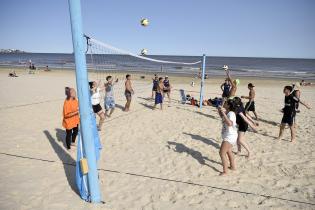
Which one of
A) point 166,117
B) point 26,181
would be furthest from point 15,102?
point 26,181

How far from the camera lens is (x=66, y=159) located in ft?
18.9

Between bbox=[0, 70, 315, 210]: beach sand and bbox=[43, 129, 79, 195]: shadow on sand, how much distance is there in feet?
0.06

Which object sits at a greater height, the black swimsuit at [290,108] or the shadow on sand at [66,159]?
the black swimsuit at [290,108]

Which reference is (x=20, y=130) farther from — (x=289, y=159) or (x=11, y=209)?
(x=289, y=159)

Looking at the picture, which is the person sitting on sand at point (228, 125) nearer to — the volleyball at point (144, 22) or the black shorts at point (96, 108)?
the black shorts at point (96, 108)

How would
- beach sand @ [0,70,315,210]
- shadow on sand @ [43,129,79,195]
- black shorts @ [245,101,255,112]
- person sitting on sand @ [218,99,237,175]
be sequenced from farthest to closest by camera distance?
1. black shorts @ [245,101,255,112]
2. shadow on sand @ [43,129,79,195]
3. person sitting on sand @ [218,99,237,175]
4. beach sand @ [0,70,315,210]

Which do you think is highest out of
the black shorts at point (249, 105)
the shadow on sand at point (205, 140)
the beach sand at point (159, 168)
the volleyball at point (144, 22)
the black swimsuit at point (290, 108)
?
the volleyball at point (144, 22)

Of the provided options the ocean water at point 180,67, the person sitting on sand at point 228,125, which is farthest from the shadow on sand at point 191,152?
the ocean water at point 180,67

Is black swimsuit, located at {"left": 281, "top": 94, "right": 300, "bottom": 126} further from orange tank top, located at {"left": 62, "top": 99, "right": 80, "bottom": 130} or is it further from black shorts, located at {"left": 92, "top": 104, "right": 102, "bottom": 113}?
orange tank top, located at {"left": 62, "top": 99, "right": 80, "bottom": 130}

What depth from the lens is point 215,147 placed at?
6.61 meters

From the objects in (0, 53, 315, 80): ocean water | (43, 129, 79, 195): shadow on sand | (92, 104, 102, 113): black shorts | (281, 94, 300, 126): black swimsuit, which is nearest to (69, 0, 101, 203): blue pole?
(43, 129, 79, 195): shadow on sand

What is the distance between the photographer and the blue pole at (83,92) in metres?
3.36

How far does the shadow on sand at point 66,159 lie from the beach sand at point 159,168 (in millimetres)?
17

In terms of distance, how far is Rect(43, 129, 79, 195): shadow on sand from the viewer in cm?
480
